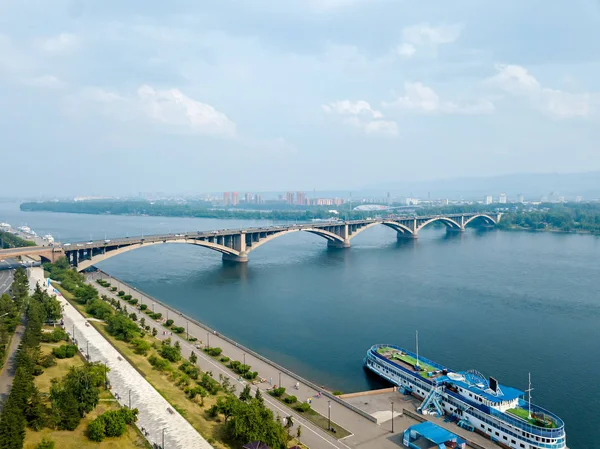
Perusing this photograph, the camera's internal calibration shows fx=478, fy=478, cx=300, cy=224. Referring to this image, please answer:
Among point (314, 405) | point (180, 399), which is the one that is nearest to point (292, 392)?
point (314, 405)

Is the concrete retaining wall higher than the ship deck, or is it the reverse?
the ship deck

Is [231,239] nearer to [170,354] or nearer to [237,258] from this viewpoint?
[237,258]

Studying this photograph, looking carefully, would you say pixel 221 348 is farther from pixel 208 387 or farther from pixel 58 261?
pixel 58 261

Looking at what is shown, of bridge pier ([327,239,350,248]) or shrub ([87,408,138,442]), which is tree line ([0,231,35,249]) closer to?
bridge pier ([327,239,350,248])

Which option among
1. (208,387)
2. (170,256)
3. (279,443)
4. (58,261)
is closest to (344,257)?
(170,256)

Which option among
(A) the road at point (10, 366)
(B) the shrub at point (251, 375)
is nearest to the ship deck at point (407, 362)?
(B) the shrub at point (251, 375)

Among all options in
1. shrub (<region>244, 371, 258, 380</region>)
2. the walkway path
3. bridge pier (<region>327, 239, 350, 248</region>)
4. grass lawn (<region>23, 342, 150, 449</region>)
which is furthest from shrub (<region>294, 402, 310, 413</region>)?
bridge pier (<region>327, 239, 350, 248</region>)
